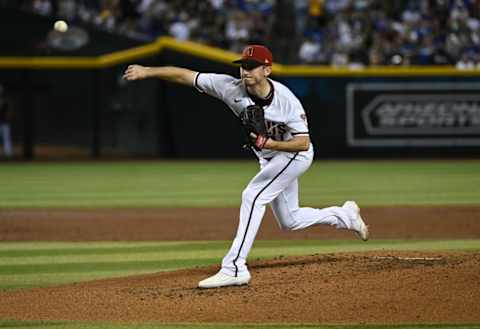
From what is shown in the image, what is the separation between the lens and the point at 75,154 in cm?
2358

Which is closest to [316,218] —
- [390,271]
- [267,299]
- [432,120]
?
[390,271]

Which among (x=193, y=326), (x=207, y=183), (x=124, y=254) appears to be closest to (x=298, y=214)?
(x=193, y=326)

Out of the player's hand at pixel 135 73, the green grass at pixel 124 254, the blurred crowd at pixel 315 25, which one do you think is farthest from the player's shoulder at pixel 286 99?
the blurred crowd at pixel 315 25

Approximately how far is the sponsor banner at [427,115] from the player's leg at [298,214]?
1348 cm

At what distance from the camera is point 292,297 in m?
6.89

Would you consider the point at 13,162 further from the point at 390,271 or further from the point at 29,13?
the point at 390,271

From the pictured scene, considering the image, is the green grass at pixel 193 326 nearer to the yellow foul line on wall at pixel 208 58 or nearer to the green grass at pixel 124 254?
the green grass at pixel 124 254

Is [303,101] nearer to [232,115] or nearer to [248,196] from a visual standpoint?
[232,115]

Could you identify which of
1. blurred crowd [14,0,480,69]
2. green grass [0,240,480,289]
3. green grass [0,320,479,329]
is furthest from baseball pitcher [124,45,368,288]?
blurred crowd [14,0,480,69]

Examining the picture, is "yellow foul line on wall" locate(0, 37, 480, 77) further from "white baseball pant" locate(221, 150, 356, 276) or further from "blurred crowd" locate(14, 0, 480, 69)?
"white baseball pant" locate(221, 150, 356, 276)

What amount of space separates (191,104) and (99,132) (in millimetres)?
2385

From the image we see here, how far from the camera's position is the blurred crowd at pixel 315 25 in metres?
22.7

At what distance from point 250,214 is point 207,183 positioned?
10.0 m

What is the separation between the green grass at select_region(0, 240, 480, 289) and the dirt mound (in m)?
0.66
